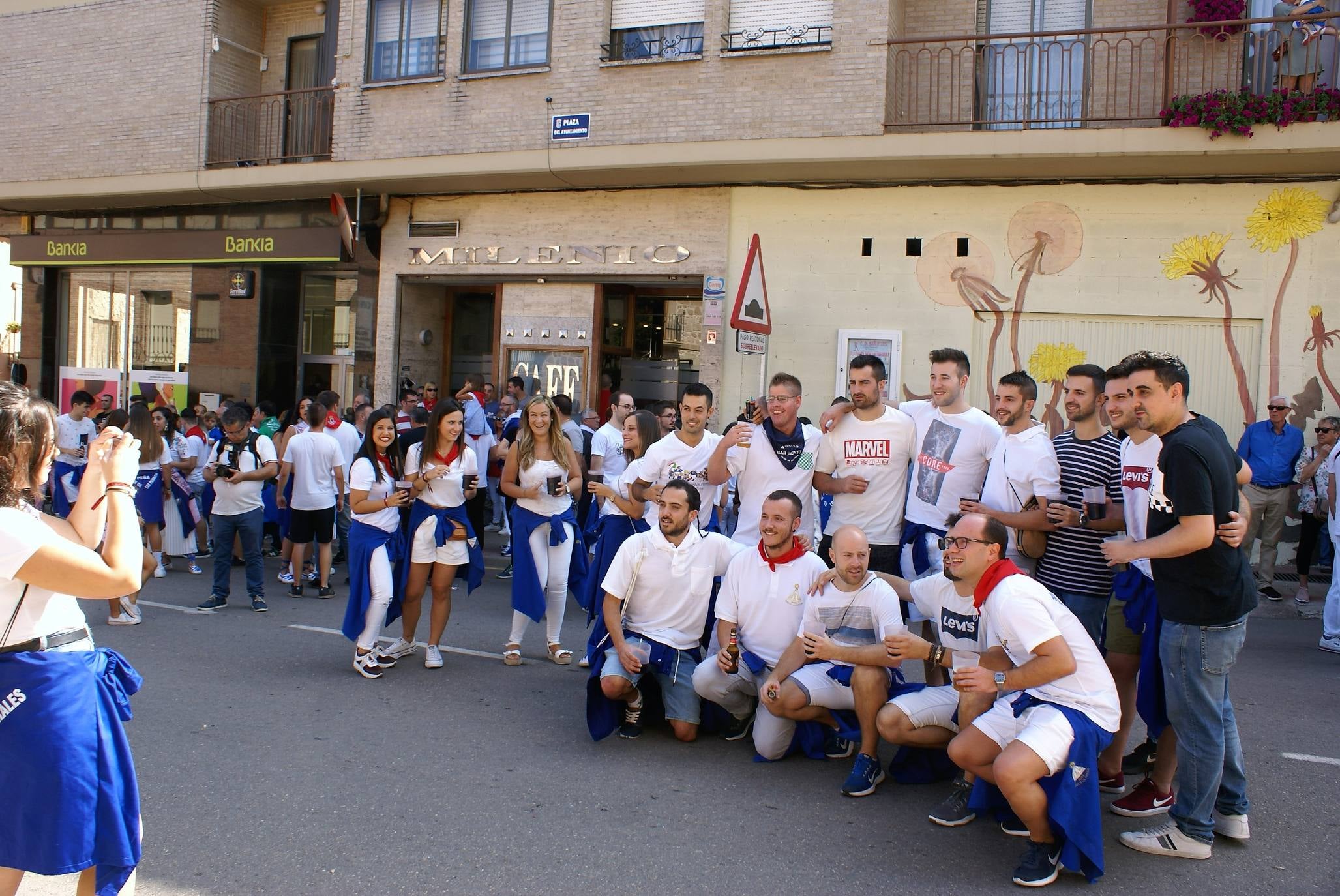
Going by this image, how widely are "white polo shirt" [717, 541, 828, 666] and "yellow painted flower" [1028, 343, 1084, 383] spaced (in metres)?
7.63

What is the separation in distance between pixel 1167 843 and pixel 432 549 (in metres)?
4.76

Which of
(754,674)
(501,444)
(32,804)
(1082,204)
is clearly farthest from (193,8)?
(32,804)

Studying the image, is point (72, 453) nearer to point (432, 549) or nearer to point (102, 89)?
point (432, 549)

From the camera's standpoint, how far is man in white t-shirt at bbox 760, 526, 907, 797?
5.23 meters

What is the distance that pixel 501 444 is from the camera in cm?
1097

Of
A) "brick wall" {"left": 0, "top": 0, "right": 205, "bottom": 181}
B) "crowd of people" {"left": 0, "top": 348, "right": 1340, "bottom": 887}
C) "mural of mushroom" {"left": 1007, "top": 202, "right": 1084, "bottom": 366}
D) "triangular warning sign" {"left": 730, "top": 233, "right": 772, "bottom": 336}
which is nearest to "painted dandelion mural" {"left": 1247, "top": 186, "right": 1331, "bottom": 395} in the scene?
"mural of mushroom" {"left": 1007, "top": 202, "right": 1084, "bottom": 366}

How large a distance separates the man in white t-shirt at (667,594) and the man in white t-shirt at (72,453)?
228 inches

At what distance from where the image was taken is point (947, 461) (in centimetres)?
615

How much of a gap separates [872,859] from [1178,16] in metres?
11.4

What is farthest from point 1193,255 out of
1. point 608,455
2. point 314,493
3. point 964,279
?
point 314,493

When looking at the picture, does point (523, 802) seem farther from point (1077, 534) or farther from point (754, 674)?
point (1077, 534)

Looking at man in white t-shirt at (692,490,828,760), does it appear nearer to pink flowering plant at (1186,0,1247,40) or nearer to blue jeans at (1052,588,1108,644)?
blue jeans at (1052,588,1108,644)

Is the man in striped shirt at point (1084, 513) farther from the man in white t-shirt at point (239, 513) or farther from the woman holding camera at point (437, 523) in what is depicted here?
the man in white t-shirt at point (239, 513)

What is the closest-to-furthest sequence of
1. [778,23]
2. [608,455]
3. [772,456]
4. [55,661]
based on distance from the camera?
1. [55,661]
2. [772,456]
3. [608,455]
4. [778,23]
